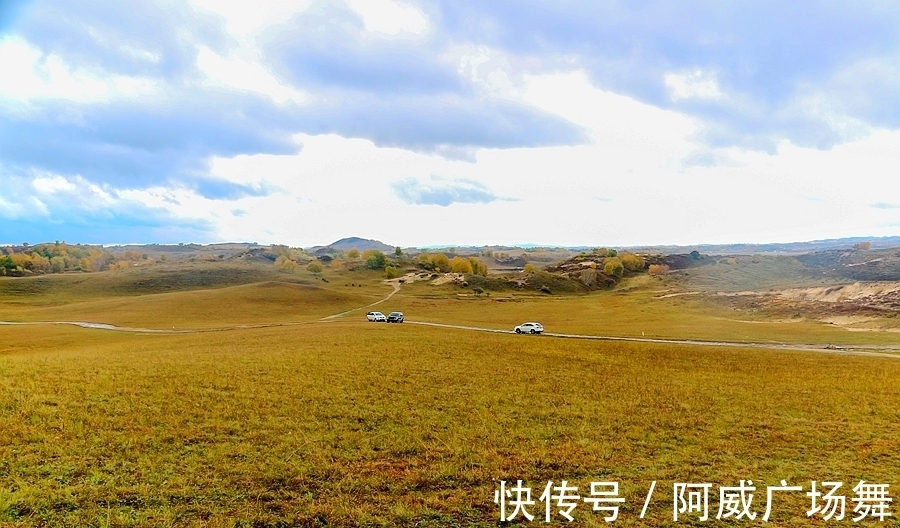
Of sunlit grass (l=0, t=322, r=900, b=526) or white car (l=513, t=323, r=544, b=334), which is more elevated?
sunlit grass (l=0, t=322, r=900, b=526)

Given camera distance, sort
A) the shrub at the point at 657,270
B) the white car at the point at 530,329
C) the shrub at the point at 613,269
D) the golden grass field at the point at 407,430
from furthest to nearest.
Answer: the shrub at the point at 613,269 → the shrub at the point at 657,270 → the white car at the point at 530,329 → the golden grass field at the point at 407,430

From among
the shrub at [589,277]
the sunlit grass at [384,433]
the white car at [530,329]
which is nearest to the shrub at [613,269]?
the shrub at [589,277]

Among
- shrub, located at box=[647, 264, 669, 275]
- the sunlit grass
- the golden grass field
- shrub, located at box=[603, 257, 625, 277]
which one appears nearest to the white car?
the golden grass field

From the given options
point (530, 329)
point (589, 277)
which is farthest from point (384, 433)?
point (589, 277)

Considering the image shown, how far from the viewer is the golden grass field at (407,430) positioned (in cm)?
1110

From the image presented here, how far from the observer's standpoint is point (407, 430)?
1634 cm

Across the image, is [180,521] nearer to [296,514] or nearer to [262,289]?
[296,514]

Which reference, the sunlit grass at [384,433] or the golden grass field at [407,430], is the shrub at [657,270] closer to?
the golden grass field at [407,430]

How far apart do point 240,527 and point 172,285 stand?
143622mm

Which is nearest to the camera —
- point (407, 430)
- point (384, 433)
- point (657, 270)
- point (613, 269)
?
point (384, 433)

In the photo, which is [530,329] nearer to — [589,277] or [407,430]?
[407,430]

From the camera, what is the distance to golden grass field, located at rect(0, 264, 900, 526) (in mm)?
11102

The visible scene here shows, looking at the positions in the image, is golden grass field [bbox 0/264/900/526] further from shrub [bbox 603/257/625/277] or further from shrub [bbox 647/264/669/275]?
shrub [bbox 647/264/669/275]

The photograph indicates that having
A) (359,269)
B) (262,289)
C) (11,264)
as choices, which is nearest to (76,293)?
(262,289)
